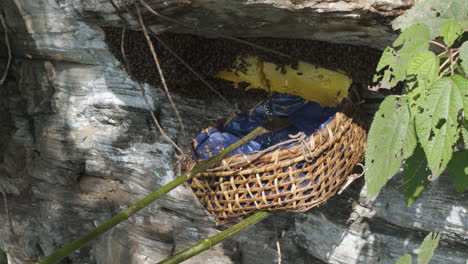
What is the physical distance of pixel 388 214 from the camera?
2.15 meters

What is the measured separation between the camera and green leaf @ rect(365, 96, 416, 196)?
3.97 feet

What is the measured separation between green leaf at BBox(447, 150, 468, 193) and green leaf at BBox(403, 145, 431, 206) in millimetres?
75

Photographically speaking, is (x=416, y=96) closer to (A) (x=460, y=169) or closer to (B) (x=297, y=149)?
(A) (x=460, y=169)

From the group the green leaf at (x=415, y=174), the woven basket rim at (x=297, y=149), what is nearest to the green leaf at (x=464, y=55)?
the green leaf at (x=415, y=174)

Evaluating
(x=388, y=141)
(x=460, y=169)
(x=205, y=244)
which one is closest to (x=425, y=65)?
(x=388, y=141)

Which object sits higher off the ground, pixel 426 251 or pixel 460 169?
pixel 460 169

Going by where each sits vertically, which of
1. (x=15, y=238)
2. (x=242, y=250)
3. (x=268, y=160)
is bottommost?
(x=15, y=238)

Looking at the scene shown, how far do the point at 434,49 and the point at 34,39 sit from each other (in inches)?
91.8

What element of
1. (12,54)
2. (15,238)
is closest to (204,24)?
(12,54)

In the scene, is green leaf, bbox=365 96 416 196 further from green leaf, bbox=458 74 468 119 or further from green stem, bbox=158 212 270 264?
green stem, bbox=158 212 270 264

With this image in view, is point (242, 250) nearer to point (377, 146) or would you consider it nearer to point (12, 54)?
point (377, 146)

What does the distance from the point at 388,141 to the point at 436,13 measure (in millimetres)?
384

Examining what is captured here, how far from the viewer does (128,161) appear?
9.82 ft

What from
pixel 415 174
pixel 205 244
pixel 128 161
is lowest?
pixel 128 161
